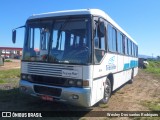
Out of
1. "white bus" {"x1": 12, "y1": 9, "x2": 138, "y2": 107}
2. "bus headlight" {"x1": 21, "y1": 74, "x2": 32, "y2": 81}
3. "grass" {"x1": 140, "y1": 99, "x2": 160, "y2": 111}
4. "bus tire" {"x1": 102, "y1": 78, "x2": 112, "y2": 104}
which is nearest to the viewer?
"white bus" {"x1": 12, "y1": 9, "x2": 138, "y2": 107}

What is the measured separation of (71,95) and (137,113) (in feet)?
9.17

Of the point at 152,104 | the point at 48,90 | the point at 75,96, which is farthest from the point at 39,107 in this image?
the point at 152,104

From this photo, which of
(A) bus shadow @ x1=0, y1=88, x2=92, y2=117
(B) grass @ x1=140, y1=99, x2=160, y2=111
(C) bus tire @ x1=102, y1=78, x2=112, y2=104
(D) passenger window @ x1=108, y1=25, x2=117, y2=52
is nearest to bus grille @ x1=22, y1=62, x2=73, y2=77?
(A) bus shadow @ x1=0, y1=88, x2=92, y2=117

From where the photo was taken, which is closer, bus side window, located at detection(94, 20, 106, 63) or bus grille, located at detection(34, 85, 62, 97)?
bus grille, located at detection(34, 85, 62, 97)

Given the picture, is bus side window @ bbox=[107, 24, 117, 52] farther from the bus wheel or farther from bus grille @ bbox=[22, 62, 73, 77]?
bus grille @ bbox=[22, 62, 73, 77]

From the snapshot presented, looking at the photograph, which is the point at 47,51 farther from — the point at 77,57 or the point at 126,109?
the point at 126,109

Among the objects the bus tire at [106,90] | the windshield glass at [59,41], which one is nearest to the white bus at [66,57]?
the windshield glass at [59,41]

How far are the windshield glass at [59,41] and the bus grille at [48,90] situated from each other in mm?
831

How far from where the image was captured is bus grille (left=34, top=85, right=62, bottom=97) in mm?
7609

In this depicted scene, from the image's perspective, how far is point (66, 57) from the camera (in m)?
7.70

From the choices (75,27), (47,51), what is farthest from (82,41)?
(47,51)

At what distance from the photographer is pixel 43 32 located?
8.30 m

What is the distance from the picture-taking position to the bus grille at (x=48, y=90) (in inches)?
300

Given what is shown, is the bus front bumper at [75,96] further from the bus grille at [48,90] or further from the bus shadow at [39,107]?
the bus shadow at [39,107]
